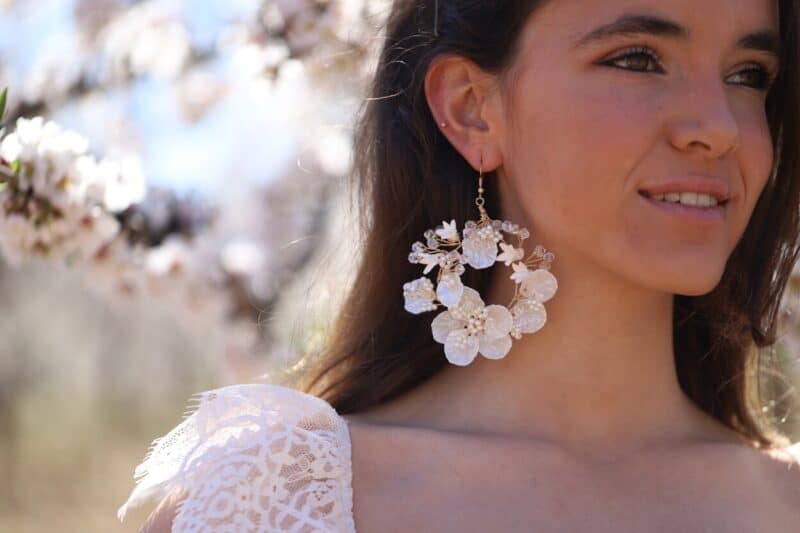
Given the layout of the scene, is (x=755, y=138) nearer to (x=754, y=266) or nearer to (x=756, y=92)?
(x=756, y=92)

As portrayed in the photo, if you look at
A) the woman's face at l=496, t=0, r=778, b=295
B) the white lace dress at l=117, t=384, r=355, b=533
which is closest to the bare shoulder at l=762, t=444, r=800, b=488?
the woman's face at l=496, t=0, r=778, b=295

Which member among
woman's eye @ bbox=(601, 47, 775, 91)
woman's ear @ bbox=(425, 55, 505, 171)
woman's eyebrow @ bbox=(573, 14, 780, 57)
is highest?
woman's eyebrow @ bbox=(573, 14, 780, 57)

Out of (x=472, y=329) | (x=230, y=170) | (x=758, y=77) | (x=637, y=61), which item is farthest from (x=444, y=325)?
(x=230, y=170)

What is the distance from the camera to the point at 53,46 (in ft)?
15.2

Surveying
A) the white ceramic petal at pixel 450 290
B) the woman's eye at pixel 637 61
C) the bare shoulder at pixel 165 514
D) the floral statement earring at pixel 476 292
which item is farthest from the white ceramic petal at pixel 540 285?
the bare shoulder at pixel 165 514

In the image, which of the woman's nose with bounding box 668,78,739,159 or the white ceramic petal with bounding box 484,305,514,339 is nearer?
the woman's nose with bounding box 668,78,739,159

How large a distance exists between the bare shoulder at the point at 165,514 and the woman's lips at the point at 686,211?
32.2 inches

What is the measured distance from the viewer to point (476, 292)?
2297 mm

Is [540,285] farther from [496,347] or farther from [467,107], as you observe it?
[467,107]

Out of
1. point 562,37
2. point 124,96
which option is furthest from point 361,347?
point 124,96

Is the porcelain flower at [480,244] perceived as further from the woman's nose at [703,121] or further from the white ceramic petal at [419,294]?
the woman's nose at [703,121]

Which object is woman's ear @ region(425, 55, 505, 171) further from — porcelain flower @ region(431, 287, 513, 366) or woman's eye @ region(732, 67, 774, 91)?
woman's eye @ region(732, 67, 774, 91)

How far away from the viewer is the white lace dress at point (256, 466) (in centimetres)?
209

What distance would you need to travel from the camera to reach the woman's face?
83.4 inches
